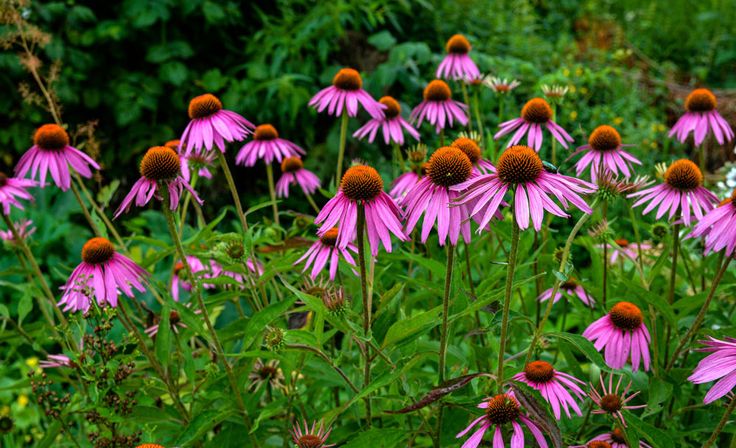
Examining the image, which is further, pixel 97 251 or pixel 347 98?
pixel 347 98

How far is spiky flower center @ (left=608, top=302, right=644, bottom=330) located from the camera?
1.24 metres

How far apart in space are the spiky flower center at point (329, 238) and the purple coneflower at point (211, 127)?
0.24 m

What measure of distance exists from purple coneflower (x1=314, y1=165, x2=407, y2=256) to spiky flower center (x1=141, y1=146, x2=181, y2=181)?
31 centimetres

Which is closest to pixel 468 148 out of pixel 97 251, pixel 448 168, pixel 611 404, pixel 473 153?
pixel 473 153

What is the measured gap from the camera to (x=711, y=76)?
470 centimetres

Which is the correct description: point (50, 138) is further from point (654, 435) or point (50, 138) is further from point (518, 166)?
point (654, 435)

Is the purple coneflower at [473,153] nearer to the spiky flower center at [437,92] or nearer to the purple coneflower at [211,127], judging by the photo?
the purple coneflower at [211,127]

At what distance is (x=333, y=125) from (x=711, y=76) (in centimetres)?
274

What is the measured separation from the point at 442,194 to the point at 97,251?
0.67 meters

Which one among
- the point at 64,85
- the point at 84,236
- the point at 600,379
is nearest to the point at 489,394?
the point at 600,379

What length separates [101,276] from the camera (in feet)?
4.21

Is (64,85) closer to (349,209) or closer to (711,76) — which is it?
(349,209)

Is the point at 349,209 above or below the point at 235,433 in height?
above

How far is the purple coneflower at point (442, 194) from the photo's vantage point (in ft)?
3.13
